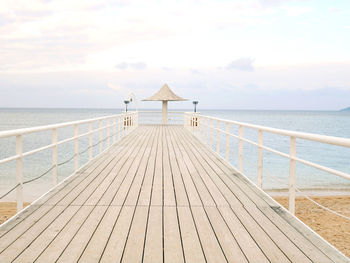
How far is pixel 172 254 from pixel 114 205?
4.50 feet

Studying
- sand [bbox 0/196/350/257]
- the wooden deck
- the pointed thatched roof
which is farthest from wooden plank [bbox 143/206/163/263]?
the pointed thatched roof

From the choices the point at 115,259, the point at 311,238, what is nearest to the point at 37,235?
the point at 115,259

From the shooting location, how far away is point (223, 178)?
492 centimetres

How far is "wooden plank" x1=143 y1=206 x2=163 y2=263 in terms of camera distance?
2.20m

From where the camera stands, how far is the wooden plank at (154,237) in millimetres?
2201

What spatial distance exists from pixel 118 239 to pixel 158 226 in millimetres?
432

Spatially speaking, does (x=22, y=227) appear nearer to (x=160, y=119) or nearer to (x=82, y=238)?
(x=82, y=238)

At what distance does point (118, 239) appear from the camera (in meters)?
2.51

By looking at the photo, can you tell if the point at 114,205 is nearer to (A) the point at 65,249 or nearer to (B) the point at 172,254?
(A) the point at 65,249

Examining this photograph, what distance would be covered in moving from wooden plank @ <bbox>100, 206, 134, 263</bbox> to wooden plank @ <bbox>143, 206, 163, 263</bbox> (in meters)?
0.19

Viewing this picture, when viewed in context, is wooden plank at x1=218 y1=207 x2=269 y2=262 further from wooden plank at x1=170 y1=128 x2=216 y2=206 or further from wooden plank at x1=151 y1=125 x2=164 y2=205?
wooden plank at x1=151 y1=125 x2=164 y2=205

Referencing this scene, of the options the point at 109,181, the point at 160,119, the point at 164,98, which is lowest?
the point at 160,119

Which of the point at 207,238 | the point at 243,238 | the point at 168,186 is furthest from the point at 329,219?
the point at 207,238

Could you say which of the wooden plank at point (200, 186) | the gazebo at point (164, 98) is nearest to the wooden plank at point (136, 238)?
the wooden plank at point (200, 186)
